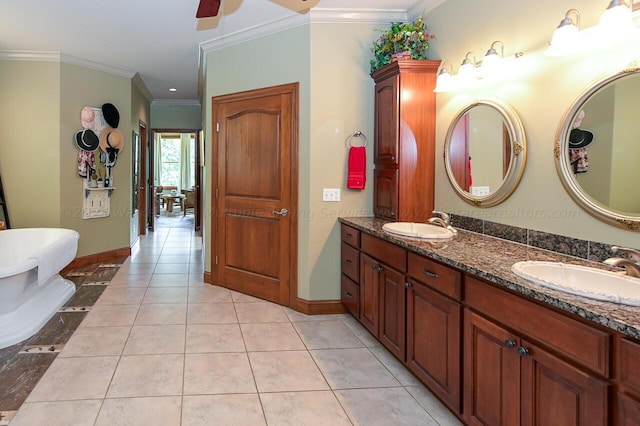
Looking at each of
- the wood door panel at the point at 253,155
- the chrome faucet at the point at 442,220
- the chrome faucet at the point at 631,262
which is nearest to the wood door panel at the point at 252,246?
the wood door panel at the point at 253,155

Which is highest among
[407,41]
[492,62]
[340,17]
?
[340,17]

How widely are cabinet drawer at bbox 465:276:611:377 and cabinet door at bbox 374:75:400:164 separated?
1.63 m

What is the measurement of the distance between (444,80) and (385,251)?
48.7 inches

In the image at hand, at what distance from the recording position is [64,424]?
2.06 meters

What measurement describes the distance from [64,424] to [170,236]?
6.43 meters

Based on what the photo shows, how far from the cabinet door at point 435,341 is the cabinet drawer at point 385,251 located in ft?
0.52

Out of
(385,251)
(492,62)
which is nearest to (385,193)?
(385,251)

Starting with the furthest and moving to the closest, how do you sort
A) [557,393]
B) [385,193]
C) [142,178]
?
1. [142,178]
2. [385,193]
3. [557,393]

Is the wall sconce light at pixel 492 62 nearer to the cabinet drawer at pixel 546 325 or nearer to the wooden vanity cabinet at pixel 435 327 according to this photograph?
the wooden vanity cabinet at pixel 435 327

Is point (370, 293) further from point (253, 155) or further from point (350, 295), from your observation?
point (253, 155)

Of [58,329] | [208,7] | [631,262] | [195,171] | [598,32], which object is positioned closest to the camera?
[631,262]

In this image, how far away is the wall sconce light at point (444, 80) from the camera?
288cm

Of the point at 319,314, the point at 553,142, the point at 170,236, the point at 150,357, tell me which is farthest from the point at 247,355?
the point at 170,236

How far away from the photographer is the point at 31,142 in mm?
5055
